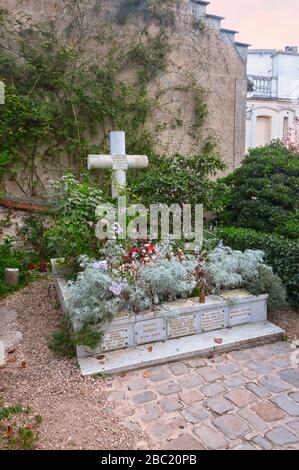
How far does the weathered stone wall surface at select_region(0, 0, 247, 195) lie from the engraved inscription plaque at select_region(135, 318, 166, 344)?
5690 millimetres

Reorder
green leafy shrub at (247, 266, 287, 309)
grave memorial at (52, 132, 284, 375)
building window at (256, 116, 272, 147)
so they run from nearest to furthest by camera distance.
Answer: grave memorial at (52, 132, 284, 375) → green leafy shrub at (247, 266, 287, 309) → building window at (256, 116, 272, 147)

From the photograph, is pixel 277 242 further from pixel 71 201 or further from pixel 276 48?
pixel 276 48

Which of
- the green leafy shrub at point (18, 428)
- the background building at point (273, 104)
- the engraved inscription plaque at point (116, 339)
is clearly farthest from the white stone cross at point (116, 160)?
the background building at point (273, 104)

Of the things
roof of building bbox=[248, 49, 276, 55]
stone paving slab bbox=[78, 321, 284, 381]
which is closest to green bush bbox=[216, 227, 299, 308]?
stone paving slab bbox=[78, 321, 284, 381]

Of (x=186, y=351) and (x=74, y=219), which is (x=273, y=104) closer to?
(x=74, y=219)

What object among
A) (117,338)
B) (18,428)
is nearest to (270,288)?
(117,338)

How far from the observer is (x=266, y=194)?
222 inches

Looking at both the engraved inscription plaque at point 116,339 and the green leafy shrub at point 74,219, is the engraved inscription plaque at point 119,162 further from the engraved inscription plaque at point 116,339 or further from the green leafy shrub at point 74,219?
the engraved inscription plaque at point 116,339

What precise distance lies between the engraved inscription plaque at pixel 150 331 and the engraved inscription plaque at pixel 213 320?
44 centimetres

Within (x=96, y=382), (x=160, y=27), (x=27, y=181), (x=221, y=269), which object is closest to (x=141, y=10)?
(x=160, y=27)

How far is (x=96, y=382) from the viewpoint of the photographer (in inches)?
116

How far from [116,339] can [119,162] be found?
2995 mm

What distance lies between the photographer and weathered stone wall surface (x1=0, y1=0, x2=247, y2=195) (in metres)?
8.43

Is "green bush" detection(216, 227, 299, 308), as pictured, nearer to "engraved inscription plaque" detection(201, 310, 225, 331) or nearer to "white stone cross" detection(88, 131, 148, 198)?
"engraved inscription plaque" detection(201, 310, 225, 331)
